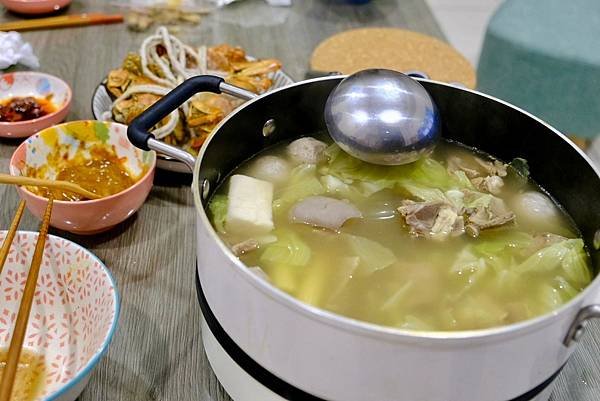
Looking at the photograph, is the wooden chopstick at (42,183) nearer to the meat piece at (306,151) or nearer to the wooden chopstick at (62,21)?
the meat piece at (306,151)

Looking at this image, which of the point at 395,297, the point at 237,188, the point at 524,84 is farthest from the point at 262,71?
the point at 524,84

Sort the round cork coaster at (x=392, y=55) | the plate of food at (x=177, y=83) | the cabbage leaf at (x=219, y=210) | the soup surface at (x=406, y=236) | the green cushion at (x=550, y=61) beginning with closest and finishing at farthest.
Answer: the soup surface at (x=406, y=236), the cabbage leaf at (x=219, y=210), the plate of food at (x=177, y=83), the round cork coaster at (x=392, y=55), the green cushion at (x=550, y=61)

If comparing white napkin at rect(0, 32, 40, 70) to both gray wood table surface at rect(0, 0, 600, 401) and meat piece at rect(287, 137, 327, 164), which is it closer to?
gray wood table surface at rect(0, 0, 600, 401)

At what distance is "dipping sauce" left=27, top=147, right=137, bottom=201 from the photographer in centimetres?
124

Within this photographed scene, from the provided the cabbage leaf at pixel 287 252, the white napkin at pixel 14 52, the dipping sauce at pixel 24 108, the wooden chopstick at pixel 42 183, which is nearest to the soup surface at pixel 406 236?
the cabbage leaf at pixel 287 252

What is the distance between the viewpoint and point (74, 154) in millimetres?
1343

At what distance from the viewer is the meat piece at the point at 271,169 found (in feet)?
3.74

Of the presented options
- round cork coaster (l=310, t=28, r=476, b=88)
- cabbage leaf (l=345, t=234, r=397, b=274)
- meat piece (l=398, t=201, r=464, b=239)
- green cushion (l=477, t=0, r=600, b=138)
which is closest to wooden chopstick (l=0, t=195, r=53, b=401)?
cabbage leaf (l=345, t=234, r=397, b=274)

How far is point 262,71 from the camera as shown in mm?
1647

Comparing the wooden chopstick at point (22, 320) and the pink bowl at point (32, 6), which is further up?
the wooden chopstick at point (22, 320)

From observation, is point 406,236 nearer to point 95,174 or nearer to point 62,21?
point 95,174

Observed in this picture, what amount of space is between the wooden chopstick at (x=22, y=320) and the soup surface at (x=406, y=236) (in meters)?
0.28

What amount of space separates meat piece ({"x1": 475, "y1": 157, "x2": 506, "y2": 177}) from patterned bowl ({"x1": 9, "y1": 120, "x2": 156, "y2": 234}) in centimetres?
67

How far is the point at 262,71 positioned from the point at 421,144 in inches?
26.6
